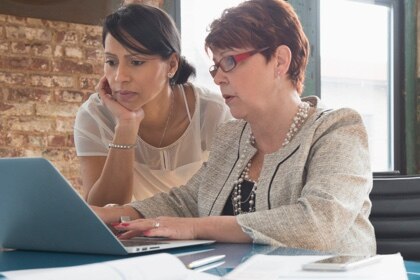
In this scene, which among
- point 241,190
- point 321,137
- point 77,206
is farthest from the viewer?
point 241,190

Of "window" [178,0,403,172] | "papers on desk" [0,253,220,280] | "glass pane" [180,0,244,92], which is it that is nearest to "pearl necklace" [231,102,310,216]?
"papers on desk" [0,253,220,280]

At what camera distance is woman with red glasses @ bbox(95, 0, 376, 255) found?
1330 millimetres

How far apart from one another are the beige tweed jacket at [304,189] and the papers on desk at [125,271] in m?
0.47

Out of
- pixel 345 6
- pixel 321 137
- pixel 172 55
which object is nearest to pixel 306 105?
pixel 321 137

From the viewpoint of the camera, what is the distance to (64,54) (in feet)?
12.0

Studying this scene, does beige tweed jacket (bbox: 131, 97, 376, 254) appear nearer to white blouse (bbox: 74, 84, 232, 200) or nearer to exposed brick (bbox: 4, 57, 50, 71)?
white blouse (bbox: 74, 84, 232, 200)

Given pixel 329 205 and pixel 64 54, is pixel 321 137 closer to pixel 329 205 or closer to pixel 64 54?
pixel 329 205

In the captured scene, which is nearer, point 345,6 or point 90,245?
point 90,245

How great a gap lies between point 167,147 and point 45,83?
1.51 metres

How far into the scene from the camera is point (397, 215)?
5.68ft

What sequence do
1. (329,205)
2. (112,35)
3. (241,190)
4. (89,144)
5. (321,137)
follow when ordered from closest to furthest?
(329,205) < (321,137) < (241,190) < (112,35) < (89,144)

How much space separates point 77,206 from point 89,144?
129cm

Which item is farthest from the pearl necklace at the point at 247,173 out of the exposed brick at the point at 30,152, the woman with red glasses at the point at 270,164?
the exposed brick at the point at 30,152

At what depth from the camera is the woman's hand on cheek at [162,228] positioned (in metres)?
1.34
